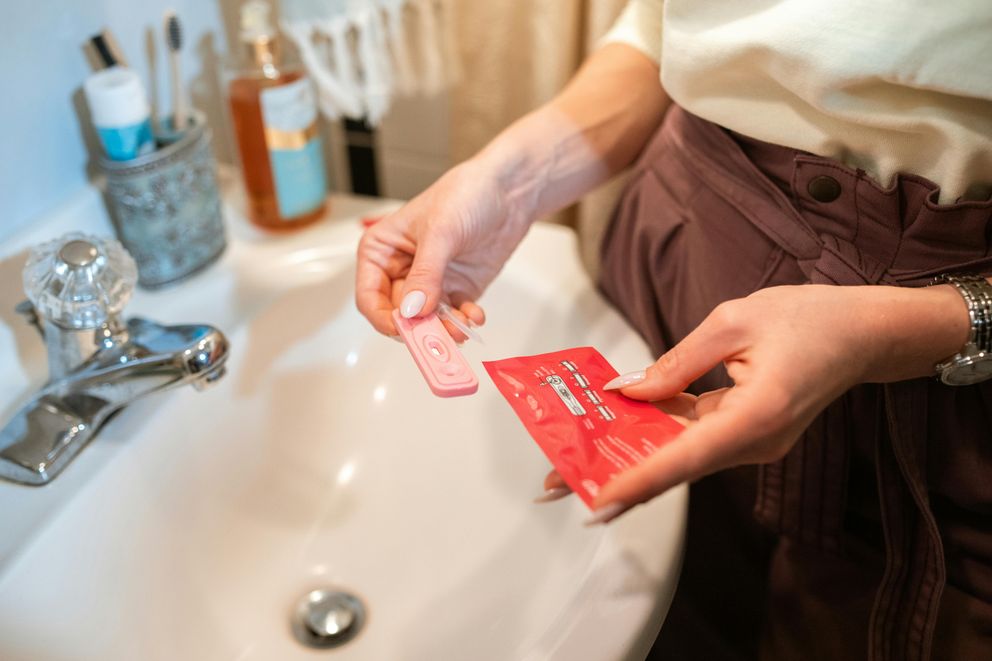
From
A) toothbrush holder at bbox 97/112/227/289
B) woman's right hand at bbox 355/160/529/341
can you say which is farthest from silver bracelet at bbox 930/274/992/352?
toothbrush holder at bbox 97/112/227/289

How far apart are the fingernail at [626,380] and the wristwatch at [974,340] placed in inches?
6.3

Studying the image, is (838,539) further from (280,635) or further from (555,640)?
(280,635)

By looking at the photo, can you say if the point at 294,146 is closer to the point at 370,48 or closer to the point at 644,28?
the point at 370,48

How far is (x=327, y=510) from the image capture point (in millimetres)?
659

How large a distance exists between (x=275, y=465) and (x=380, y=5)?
409 millimetres

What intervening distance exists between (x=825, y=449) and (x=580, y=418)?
0.70 ft

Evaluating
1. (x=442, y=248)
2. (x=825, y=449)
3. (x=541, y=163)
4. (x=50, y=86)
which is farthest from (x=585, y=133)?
(x=50, y=86)

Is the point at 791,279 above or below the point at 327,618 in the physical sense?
above

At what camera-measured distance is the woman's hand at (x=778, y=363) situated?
1.23 feet

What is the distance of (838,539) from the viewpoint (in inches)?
22.7

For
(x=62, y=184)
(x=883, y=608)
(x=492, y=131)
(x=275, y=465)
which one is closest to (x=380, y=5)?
(x=492, y=131)

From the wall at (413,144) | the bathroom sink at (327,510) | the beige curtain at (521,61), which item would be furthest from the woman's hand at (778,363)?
the wall at (413,144)

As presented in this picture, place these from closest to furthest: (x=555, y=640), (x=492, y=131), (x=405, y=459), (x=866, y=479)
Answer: (x=555, y=640) → (x=866, y=479) → (x=405, y=459) → (x=492, y=131)

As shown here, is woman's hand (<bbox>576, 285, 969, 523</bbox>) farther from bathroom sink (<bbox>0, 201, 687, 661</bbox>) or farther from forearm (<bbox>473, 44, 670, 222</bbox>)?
forearm (<bbox>473, 44, 670, 222</bbox>)
